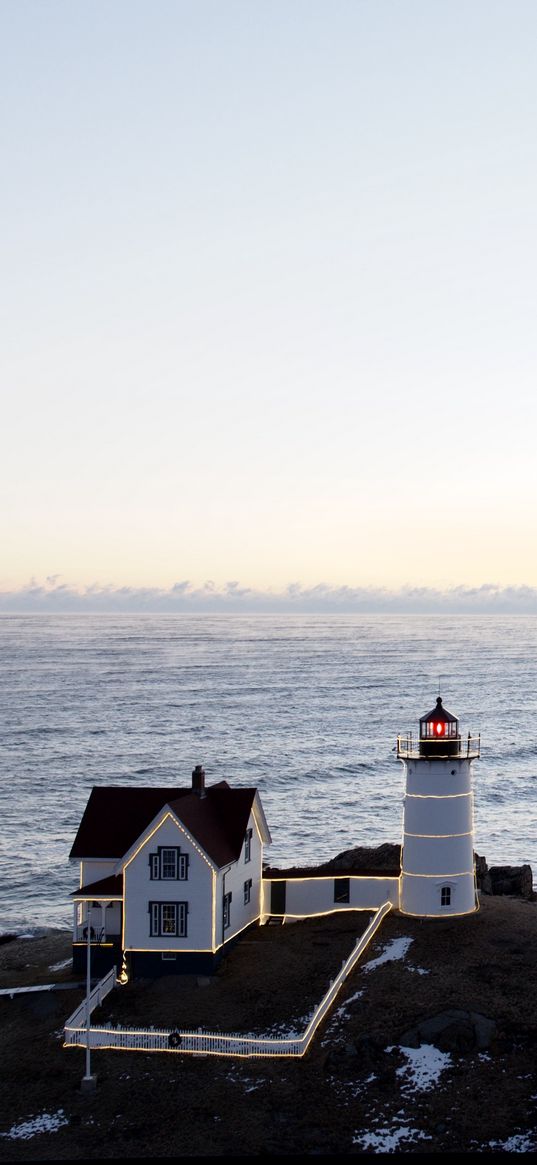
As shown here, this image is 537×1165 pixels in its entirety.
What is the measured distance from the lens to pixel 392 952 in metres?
39.9

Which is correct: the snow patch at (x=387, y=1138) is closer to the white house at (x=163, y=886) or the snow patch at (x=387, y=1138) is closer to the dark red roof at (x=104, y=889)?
the white house at (x=163, y=886)

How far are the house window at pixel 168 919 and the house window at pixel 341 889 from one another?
776cm

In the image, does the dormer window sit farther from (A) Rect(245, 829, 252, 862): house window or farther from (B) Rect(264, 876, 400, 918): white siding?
(B) Rect(264, 876, 400, 918): white siding

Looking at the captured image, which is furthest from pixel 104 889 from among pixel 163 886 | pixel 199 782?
pixel 199 782

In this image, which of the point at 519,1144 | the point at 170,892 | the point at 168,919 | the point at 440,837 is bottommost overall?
the point at 519,1144

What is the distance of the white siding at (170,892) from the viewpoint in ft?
134

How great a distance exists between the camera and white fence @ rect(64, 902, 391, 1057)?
3325 cm

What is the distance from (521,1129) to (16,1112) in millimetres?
14185

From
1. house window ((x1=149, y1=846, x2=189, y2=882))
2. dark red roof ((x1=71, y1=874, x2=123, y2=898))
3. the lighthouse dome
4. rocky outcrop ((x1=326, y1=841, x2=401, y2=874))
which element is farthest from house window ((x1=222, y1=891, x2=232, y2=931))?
rocky outcrop ((x1=326, y1=841, x2=401, y2=874))

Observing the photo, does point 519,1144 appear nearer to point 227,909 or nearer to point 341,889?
point 227,909

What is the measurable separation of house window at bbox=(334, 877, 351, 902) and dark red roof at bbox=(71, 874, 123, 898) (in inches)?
370

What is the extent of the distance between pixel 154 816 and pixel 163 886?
3779mm

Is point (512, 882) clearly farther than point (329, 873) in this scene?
Yes

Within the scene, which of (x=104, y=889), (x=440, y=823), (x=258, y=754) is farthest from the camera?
(x=258, y=754)
